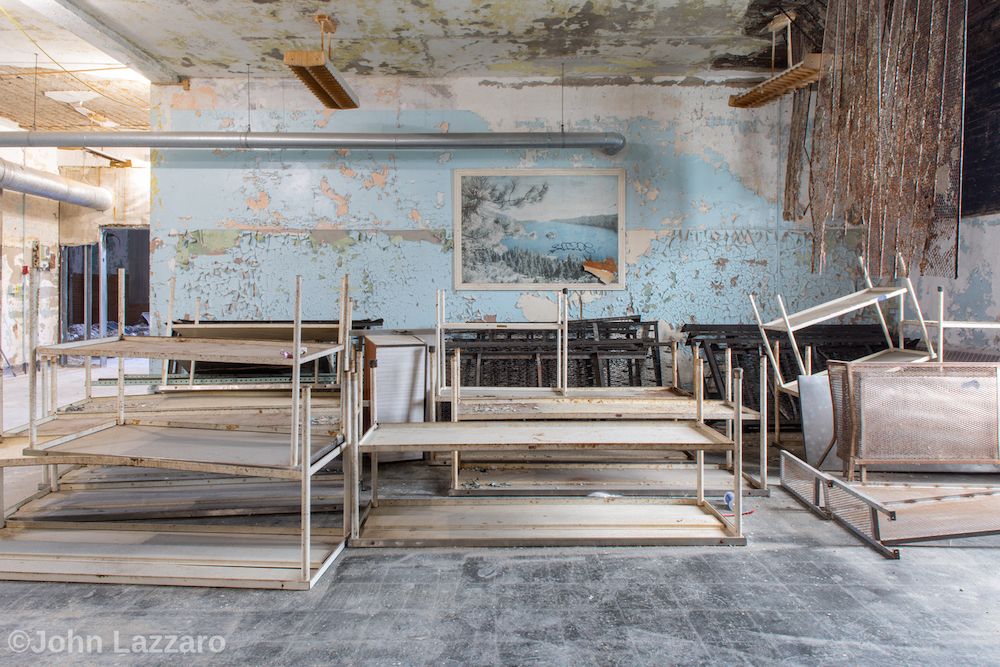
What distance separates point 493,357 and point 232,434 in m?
2.97

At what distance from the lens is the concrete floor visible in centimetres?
214

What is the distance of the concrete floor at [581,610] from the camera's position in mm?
2145

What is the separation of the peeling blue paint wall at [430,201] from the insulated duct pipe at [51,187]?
2607 mm

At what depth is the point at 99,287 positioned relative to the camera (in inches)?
424

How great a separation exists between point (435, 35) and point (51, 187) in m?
6.17

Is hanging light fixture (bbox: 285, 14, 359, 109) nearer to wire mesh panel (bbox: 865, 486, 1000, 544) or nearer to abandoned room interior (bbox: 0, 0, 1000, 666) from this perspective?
abandoned room interior (bbox: 0, 0, 1000, 666)

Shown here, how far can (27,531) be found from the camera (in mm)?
3137

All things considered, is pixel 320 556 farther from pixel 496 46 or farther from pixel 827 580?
pixel 496 46

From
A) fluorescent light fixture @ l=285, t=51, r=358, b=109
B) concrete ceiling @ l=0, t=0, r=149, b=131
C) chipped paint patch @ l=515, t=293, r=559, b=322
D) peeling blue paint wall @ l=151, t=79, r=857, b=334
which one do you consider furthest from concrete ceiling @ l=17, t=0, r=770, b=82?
chipped paint patch @ l=515, t=293, r=559, b=322

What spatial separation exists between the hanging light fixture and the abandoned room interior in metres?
0.05

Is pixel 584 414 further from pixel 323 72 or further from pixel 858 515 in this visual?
pixel 323 72

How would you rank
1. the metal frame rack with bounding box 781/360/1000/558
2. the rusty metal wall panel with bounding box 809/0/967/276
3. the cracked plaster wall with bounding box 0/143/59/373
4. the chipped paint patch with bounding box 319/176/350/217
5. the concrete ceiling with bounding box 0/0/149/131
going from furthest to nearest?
the cracked plaster wall with bounding box 0/143/59/373 → the chipped paint patch with bounding box 319/176/350/217 → the concrete ceiling with bounding box 0/0/149/131 → the rusty metal wall panel with bounding box 809/0/967/276 → the metal frame rack with bounding box 781/360/1000/558

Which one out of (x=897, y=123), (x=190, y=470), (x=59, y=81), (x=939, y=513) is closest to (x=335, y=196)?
(x=59, y=81)

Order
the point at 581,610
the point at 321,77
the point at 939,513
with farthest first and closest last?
the point at 321,77
the point at 939,513
the point at 581,610
